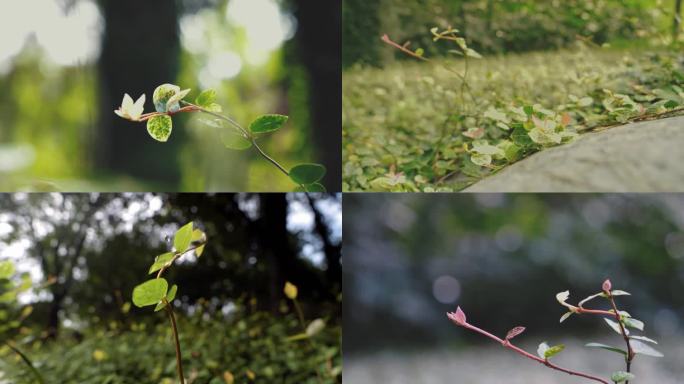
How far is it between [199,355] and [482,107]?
0.77m

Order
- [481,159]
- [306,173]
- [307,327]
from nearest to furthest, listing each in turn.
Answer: [306,173], [481,159], [307,327]

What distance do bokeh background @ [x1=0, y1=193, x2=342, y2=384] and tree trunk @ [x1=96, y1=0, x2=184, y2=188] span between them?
29cm

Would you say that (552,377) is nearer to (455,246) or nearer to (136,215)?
(455,246)

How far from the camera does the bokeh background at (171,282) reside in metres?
1.32

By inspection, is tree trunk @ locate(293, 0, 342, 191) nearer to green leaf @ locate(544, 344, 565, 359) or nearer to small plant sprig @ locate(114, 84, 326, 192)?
small plant sprig @ locate(114, 84, 326, 192)

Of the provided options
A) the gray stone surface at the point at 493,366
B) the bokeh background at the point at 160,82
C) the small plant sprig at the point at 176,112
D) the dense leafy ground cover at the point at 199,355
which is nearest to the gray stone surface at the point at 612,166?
the small plant sprig at the point at 176,112

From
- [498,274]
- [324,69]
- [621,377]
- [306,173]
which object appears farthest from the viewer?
[498,274]

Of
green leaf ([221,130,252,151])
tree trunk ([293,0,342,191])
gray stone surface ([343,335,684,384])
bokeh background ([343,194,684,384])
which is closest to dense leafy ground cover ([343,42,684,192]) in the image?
tree trunk ([293,0,342,191])

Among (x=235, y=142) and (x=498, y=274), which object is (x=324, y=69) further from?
(x=498, y=274)

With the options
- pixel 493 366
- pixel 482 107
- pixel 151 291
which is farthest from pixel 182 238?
pixel 493 366

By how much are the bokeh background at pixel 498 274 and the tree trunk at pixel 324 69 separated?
0.19 m

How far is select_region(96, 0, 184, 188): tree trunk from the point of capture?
1666 millimetres

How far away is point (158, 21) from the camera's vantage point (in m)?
1.74

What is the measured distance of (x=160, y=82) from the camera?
5.49 feet
